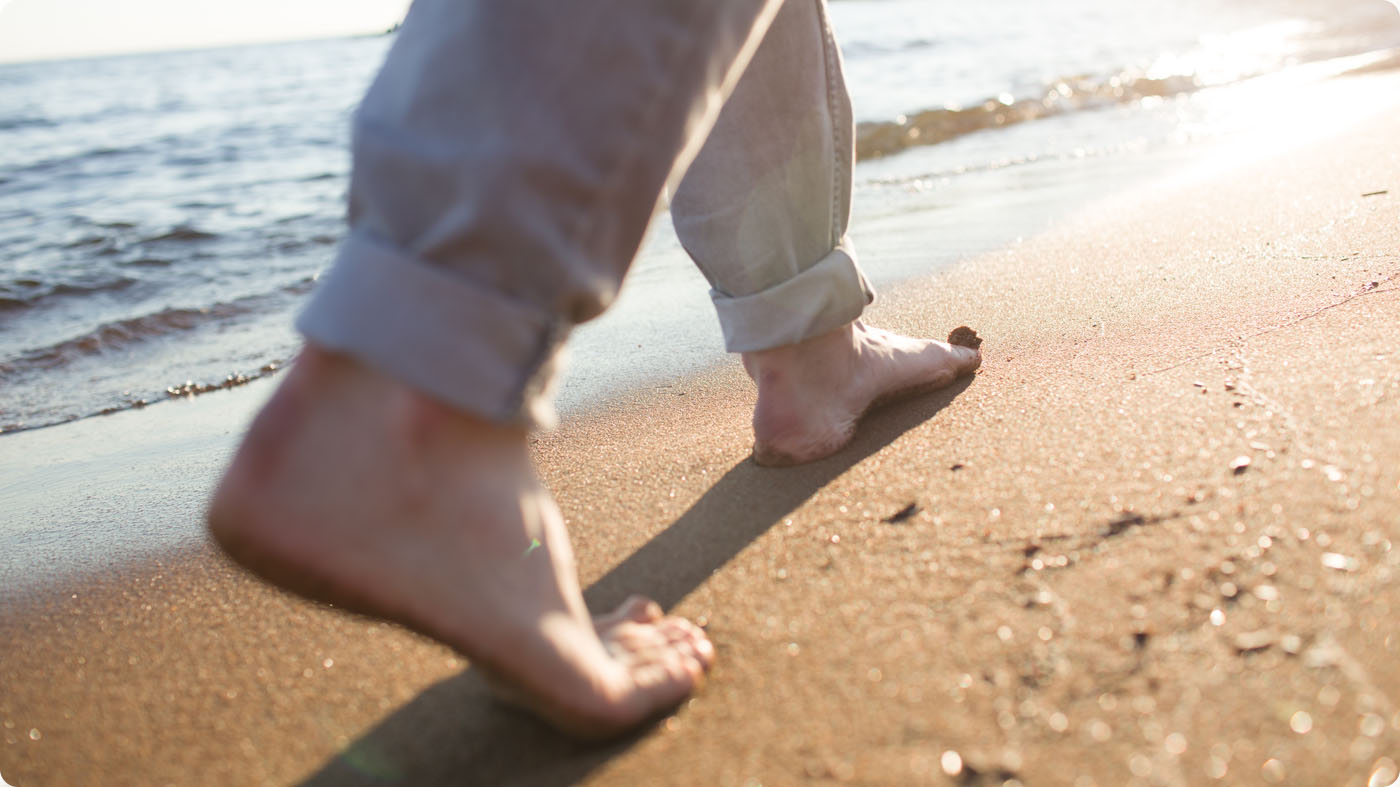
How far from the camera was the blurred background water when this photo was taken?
2.84 metres

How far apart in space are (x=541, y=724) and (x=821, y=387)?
2.18ft

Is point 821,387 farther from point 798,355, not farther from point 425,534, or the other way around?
point 425,534

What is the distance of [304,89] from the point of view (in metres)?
14.1

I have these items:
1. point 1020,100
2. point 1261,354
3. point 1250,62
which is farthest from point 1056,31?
point 1261,354

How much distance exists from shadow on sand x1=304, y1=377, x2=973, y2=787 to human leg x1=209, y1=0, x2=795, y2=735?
0.05 metres

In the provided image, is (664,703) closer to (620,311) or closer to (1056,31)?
(620,311)

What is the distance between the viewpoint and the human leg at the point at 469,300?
697 millimetres

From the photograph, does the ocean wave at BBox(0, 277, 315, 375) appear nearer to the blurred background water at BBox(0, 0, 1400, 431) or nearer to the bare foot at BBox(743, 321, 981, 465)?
the blurred background water at BBox(0, 0, 1400, 431)

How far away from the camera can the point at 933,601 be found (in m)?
0.94

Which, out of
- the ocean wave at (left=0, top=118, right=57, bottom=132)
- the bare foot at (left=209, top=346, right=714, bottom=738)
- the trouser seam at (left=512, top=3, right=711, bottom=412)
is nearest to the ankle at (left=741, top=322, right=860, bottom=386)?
the bare foot at (left=209, top=346, right=714, bottom=738)

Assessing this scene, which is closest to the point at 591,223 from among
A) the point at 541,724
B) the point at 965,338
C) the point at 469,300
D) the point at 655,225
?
the point at 469,300

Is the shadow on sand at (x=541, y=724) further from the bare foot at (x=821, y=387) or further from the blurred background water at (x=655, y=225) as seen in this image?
the blurred background water at (x=655, y=225)

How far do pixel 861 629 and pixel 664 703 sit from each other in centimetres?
20

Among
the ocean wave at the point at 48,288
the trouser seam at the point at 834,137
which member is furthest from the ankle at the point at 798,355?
the ocean wave at the point at 48,288
